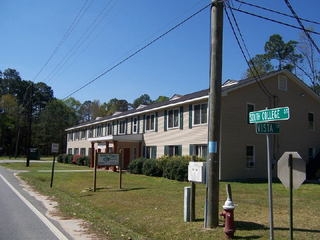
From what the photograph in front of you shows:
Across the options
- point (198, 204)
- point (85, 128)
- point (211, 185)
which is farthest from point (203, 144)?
point (85, 128)

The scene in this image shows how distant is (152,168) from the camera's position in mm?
30859

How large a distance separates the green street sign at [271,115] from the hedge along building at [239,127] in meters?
19.1

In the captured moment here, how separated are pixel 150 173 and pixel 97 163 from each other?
8.84 metres

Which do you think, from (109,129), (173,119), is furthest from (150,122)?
(109,129)

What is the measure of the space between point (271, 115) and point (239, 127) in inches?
821

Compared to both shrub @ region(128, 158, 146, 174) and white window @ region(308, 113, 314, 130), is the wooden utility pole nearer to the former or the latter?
shrub @ region(128, 158, 146, 174)

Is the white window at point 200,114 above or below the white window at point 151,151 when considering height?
above

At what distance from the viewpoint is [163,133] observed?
34.9 m

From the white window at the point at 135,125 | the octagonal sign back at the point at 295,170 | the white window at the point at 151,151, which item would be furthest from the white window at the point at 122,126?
the octagonal sign back at the point at 295,170

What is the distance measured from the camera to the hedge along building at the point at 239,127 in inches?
1136

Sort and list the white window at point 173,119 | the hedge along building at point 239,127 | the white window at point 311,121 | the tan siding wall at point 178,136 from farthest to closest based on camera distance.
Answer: the white window at point 311,121
the white window at point 173,119
the tan siding wall at point 178,136
the hedge along building at point 239,127

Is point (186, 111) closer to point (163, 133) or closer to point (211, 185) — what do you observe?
point (163, 133)

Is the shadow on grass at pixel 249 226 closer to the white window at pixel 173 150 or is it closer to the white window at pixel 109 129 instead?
the white window at pixel 173 150

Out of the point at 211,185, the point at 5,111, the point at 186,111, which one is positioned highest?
the point at 5,111
